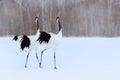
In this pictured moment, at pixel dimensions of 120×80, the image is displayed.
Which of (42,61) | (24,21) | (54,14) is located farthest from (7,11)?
(42,61)

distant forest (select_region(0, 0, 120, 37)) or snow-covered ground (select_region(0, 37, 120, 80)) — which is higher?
distant forest (select_region(0, 0, 120, 37))

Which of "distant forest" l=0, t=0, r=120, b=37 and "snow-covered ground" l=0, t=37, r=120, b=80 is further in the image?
"distant forest" l=0, t=0, r=120, b=37

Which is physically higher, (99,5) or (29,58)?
(99,5)

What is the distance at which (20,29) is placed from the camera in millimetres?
10383

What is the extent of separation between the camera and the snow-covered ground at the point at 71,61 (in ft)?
23.5

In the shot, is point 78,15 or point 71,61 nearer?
point 71,61

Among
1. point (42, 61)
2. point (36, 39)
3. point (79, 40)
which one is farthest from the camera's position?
point (79, 40)

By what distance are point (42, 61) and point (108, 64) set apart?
1288 mm

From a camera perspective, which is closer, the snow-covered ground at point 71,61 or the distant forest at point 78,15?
the snow-covered ground at point 71,61

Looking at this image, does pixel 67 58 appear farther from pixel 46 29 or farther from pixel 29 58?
pixel 46 29

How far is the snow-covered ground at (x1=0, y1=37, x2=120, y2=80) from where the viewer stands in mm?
7148

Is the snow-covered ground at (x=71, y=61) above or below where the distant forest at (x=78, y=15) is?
below

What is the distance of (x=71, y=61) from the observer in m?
8.19

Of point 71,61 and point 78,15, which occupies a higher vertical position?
point 78,15
